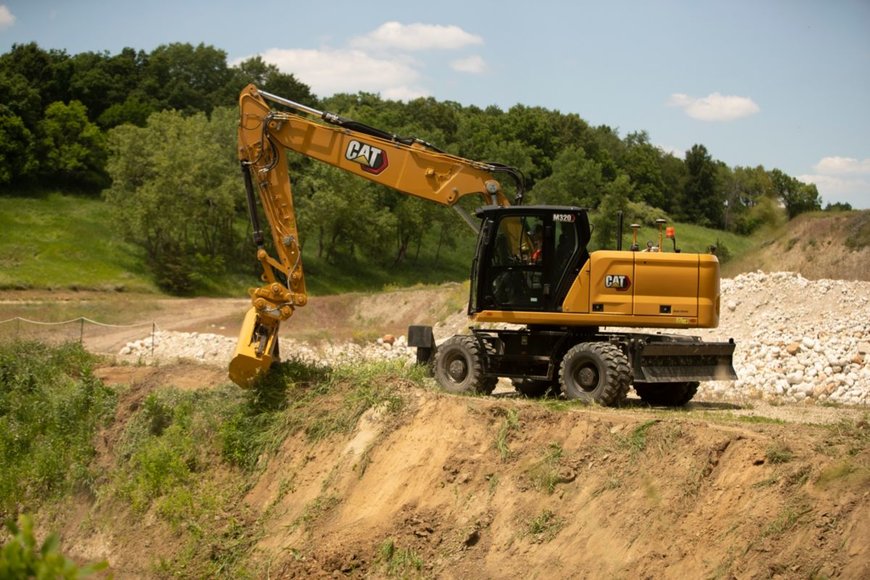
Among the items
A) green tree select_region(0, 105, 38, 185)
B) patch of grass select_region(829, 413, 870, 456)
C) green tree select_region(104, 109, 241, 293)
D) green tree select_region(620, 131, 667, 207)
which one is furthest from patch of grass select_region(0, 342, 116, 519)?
green tree select_region(620, 131, 667, 207)

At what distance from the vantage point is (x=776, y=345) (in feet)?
73.0

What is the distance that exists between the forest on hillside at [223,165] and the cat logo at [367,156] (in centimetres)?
2736

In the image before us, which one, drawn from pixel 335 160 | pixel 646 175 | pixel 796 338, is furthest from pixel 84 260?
pixel 646 175

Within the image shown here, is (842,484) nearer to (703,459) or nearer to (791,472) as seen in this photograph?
(791,472)

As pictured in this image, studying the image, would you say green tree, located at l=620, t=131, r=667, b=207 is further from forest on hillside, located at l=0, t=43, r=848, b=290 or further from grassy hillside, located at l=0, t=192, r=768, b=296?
grassy hillside, located at l=0, t=192, r=768, b=296

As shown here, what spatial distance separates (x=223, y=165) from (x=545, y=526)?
1692 inches

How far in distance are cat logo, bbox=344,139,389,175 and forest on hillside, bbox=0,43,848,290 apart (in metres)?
27.4

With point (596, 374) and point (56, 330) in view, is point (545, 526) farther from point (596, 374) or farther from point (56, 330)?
point (56, 330)

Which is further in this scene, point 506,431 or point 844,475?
point 506,431

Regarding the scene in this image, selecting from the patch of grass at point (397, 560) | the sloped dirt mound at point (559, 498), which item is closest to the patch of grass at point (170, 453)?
the sloped dirt mound at point (559, 498)

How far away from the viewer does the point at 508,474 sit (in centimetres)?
1269

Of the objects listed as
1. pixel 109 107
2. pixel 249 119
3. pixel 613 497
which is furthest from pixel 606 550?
pixel 109 107

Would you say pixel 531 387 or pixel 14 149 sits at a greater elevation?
pixel 14 149

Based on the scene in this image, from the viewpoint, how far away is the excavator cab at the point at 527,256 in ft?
51.6
